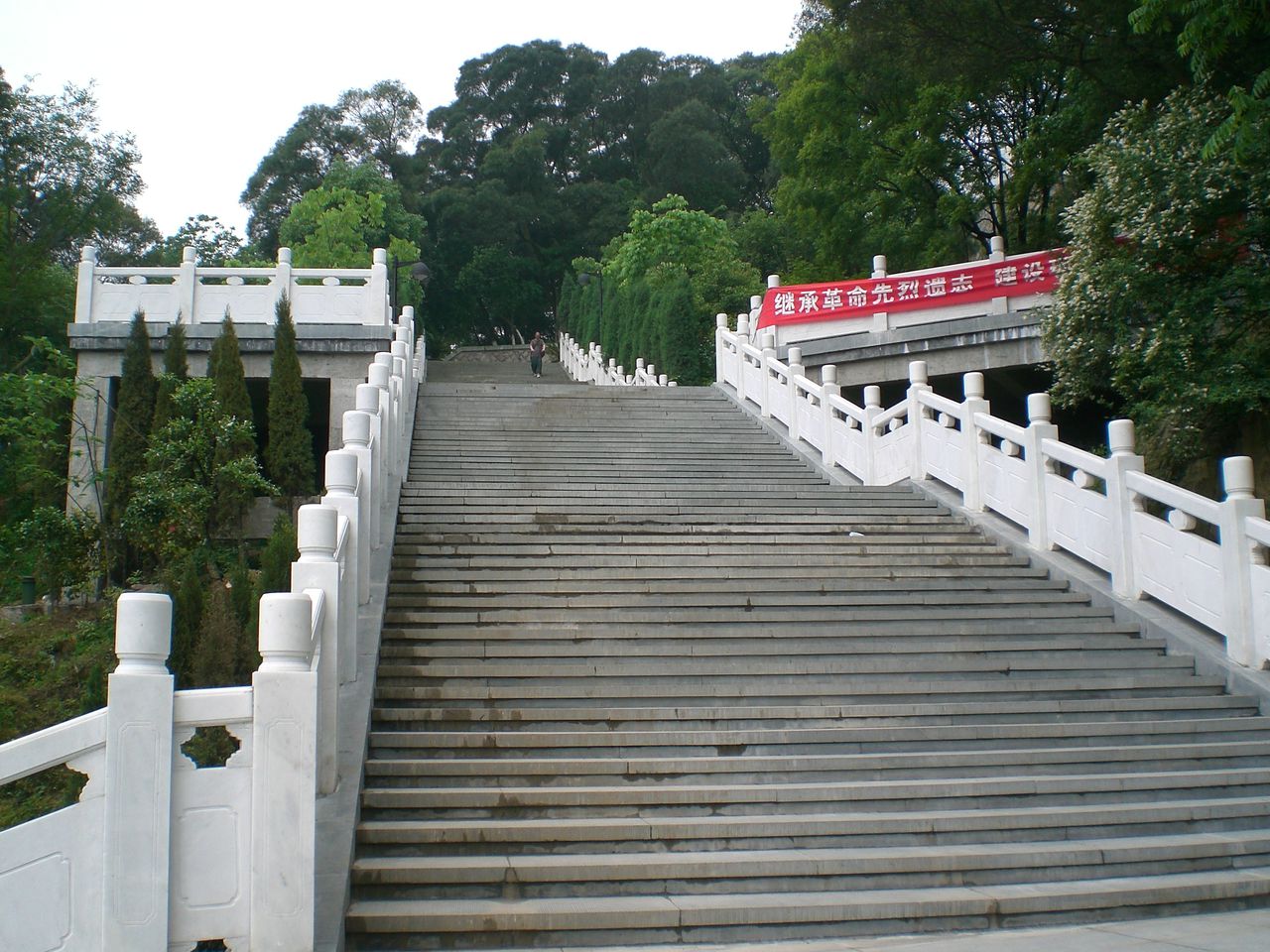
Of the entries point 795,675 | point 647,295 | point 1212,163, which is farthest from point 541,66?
point 795,675

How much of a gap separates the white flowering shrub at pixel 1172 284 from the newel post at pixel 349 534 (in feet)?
25.3

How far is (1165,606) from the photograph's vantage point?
909 centimetres

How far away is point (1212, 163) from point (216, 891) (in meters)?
10.7

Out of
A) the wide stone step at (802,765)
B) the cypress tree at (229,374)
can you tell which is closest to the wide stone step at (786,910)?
the wide stone step at (802,765)

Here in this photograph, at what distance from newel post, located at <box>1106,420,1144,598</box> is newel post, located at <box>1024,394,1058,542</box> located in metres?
0.89

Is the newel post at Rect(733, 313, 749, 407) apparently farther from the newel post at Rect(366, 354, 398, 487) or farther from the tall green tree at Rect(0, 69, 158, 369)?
the tall green tree at Rect(0, 69, 158, 369)

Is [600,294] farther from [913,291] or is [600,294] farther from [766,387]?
[766,387]

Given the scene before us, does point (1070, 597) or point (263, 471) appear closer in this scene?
point (1070, 597)

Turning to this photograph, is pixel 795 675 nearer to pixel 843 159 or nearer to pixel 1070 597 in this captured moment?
pixel 1070 597

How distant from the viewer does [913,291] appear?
728 inches

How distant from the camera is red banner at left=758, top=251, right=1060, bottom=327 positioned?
695 inches

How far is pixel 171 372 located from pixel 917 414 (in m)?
10.3

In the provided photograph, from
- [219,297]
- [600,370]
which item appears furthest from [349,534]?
[600,370]

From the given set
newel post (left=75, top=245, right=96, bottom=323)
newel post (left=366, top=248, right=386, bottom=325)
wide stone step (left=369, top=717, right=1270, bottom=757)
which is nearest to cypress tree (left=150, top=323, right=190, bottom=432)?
newel post (left=75, top=245, right=96, bottom=323)
